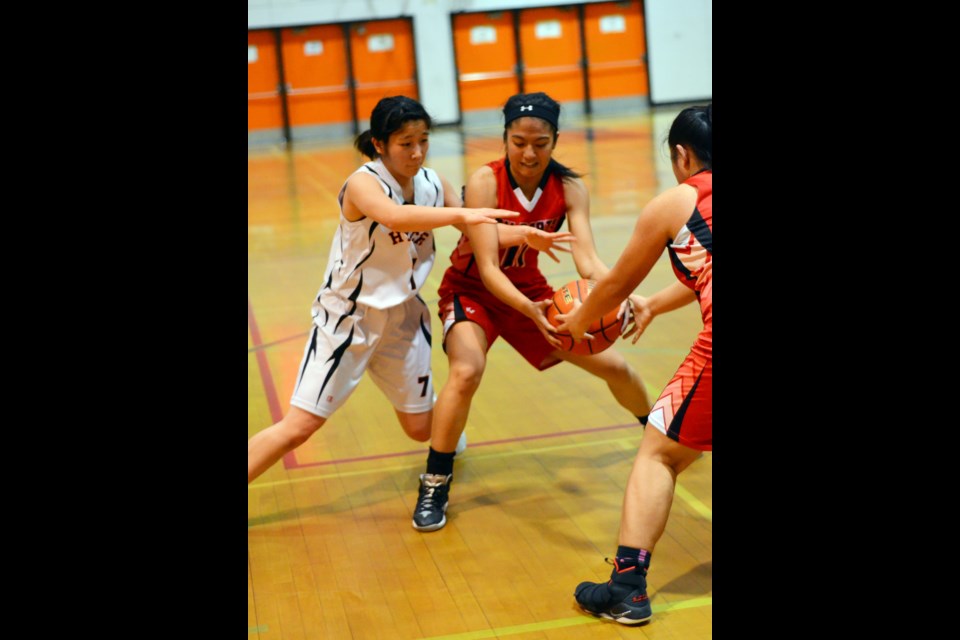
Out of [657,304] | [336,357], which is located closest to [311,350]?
[336,357]

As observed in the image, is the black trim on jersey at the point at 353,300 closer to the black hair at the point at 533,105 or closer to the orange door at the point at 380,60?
the black hair at the point at 533,105

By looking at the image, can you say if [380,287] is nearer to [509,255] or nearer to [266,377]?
[509,255]

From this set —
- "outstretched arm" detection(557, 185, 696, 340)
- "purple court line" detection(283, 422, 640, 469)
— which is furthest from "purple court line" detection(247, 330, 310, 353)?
"outstretched arm" detection(557, 185, 696, 340)

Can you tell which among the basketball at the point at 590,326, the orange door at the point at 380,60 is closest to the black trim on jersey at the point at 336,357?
the basketball at the point at 590,326

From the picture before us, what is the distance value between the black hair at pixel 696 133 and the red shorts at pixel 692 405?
1.80 feet

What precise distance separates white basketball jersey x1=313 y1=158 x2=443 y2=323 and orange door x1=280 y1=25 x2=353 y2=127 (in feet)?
60.0

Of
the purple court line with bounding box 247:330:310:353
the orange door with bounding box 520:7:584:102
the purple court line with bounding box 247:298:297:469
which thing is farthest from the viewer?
the orange door with bounding box 520:7:584:102

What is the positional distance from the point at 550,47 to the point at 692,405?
19.9m

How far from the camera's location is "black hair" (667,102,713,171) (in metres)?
3.27

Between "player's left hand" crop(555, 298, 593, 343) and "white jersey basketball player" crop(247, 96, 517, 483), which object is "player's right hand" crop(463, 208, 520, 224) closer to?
"white jersey basketball player" crop(247, 96, 517, 483)

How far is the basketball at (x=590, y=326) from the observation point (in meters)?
3.97

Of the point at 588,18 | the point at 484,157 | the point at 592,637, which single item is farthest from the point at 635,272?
the point at 588,18
